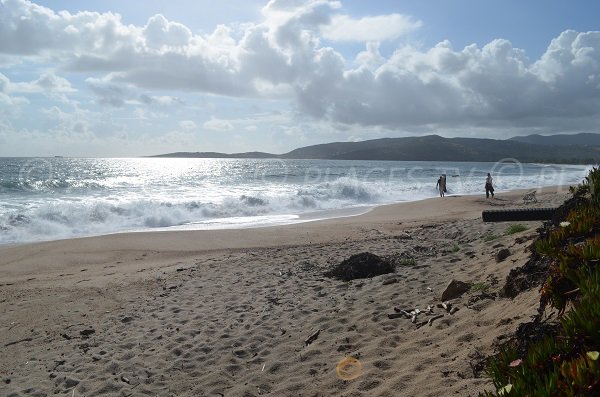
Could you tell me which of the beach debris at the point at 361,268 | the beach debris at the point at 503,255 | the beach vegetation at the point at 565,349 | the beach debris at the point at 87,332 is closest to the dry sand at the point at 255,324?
the beach debris at the point at 87,332

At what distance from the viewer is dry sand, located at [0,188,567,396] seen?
4.18 meters

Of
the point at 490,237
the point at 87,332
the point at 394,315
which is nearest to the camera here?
the point at 394,315

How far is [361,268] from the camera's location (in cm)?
776

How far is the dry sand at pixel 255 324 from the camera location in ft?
13.7

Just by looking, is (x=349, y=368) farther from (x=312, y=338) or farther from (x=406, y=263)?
(x=406, y=263)

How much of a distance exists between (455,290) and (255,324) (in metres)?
2.54

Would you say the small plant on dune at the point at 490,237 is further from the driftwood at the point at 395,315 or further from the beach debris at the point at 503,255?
the driftwood at the point at 395,315

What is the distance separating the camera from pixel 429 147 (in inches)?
6166

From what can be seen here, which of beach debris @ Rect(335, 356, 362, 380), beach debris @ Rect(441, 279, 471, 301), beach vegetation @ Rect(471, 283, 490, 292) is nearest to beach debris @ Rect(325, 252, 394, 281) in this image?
beach debris @ Rect(441, 279, 471, 301)

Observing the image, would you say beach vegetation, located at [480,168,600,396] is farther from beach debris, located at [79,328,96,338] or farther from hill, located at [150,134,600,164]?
hill, located at [150,134,600,164]

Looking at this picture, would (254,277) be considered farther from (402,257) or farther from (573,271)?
(573,271)

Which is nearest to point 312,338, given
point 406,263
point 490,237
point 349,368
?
point 349,368

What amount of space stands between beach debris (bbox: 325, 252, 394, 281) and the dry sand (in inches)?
9.9

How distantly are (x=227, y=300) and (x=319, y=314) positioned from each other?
1719 millimetres
